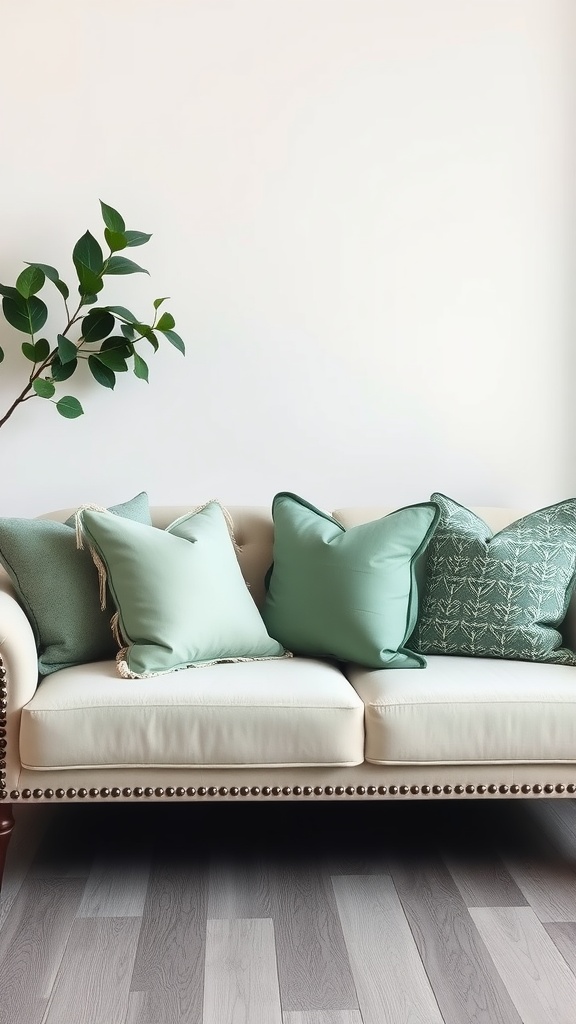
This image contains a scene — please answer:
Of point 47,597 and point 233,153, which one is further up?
point 233,153

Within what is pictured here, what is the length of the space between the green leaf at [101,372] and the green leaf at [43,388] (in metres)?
0.14

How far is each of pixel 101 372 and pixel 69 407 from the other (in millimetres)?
151

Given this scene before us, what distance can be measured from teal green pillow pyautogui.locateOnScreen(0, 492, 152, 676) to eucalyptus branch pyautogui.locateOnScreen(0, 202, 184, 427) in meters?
0.60

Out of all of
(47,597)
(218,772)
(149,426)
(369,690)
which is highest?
(149,426)

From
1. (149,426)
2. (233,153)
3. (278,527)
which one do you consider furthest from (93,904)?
(233,153)

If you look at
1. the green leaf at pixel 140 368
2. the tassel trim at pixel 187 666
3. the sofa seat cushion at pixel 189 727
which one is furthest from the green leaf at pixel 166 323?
the sofa seat cushion at pixel 189 727

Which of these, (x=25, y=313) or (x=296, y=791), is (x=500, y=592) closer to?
(x=296, y=791)

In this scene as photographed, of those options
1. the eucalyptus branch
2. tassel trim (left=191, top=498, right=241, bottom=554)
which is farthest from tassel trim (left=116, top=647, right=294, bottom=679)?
the eucalyptus branch

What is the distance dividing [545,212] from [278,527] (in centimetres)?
152

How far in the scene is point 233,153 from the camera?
9.96 feet

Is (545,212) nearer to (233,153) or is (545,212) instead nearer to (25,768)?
(233,153)

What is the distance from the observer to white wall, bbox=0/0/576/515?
3.00 metres

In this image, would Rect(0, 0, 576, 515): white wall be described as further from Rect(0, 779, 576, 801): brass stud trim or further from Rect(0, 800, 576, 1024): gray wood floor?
Rect(0, 779, 576, 801): brass stud trim

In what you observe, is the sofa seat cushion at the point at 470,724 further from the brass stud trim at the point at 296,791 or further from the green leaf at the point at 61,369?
the green leaf at the point at 61,369
